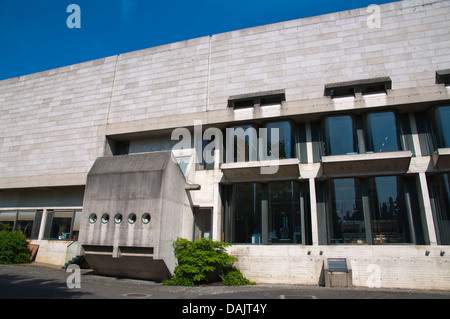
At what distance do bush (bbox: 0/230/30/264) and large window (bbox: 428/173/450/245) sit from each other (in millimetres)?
24723

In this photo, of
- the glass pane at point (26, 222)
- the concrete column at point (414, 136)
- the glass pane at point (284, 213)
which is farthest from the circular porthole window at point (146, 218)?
the concrete column at point (414, 136)

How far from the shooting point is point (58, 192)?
23.0 m

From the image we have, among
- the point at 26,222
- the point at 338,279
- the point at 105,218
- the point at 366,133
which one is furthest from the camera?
the point at 26,222

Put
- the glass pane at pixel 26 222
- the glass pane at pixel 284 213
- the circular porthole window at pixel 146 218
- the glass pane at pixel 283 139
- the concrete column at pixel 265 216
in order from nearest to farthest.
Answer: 1. the circular porthole window at pixel 146 218
2. the glass pane at pixel 284 213
3. the concrete column at pixel 265 216
4. the glass pane at pixel 283 139
5. the glass pane at pixel 26 222

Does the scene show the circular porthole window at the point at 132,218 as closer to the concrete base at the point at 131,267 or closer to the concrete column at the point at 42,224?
the concrete base at the point at 131,267

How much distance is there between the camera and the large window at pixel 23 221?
22781 mm

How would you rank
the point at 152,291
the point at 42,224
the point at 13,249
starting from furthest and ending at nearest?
the point at 42,224 → the point at 13,249 → the point at 152,291

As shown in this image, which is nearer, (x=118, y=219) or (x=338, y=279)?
(x=338, y=279)

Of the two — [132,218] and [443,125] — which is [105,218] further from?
[443,125]

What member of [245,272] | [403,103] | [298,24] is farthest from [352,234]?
[298,24]

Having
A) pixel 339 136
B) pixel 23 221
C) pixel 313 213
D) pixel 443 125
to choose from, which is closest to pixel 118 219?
pixel 313 213

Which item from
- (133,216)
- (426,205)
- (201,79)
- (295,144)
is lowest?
(133,216)

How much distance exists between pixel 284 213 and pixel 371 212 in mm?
4436

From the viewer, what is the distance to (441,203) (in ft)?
49.5
